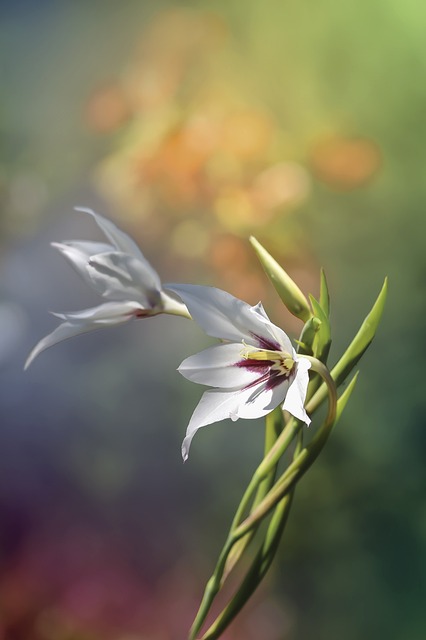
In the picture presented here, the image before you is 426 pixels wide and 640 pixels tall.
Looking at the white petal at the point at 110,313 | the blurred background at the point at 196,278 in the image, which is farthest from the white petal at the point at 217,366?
the blurred background at the point at 196,278

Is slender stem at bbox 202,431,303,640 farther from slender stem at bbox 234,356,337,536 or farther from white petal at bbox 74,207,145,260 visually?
white petal at bbox 74,207,145,260

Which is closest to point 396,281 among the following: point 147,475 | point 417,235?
point 417,235

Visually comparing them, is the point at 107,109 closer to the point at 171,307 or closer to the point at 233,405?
the point at 171,307

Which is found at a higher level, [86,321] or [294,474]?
[86,321]

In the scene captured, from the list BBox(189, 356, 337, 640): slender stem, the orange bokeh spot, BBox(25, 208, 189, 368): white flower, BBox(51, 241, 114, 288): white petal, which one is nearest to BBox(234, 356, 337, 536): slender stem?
BBox(189, 356, 337, 640): slender stem

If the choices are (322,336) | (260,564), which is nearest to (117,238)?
(322,336)

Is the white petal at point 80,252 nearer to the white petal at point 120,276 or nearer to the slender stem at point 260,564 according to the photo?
the white petal at point 120,276

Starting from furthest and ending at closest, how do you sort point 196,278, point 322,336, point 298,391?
point 196,278 < point 322,336 < point 298,391
